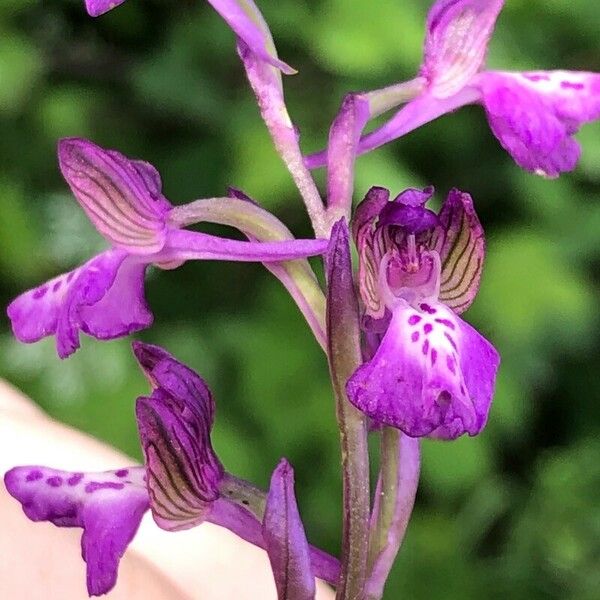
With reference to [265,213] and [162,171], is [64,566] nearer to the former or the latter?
[265,213]

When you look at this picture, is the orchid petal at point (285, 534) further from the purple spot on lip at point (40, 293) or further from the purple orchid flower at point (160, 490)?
the purple spot on lip at point (40, 293)

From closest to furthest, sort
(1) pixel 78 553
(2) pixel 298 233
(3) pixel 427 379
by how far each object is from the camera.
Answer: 1. (3) pixel 427 379
2. (1) pixel 78 553
3. (2) pixel 298 233

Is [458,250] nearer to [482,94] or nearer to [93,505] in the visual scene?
[482,94]

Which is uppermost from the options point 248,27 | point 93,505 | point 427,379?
point 248,27

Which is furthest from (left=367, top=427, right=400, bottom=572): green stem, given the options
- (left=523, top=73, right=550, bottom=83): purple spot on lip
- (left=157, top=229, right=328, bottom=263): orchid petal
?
(left=523, top=73, right=550, bottom=83): purple spot on lip

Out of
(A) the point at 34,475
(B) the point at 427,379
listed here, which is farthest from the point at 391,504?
(A) the point at 34,475

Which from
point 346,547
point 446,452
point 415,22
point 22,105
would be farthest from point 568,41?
point 346,547
